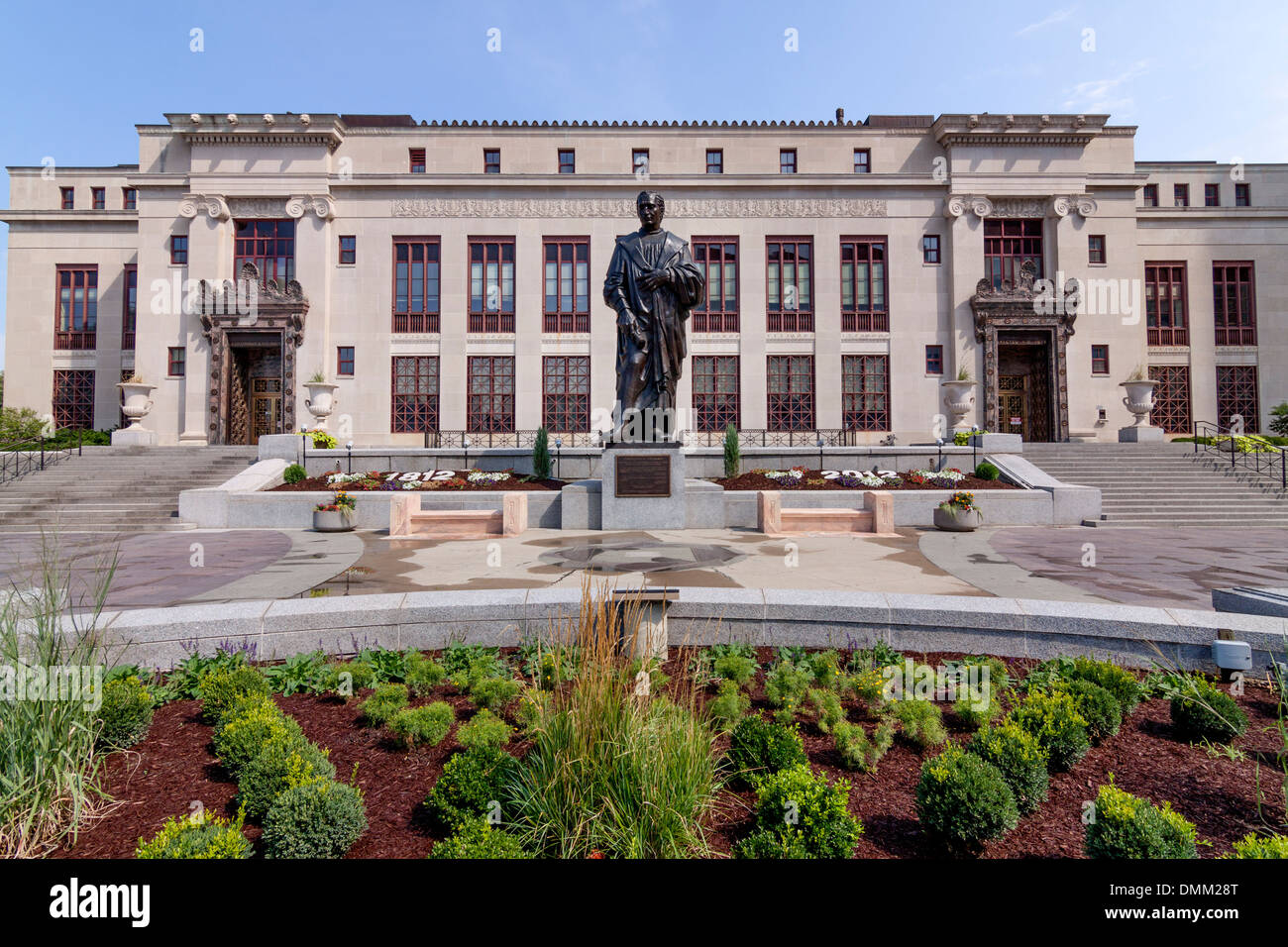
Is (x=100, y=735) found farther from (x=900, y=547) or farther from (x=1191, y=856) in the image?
(x=900, y=547)

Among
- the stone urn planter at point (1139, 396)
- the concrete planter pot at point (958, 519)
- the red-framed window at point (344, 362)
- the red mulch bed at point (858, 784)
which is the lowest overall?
the red mulch bed at point (858, 784)

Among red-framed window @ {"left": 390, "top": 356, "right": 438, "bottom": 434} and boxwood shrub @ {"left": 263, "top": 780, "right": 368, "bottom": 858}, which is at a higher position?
red-framed window @ {"left": 390, "top": 356, "right": 438, "bottom": 434}

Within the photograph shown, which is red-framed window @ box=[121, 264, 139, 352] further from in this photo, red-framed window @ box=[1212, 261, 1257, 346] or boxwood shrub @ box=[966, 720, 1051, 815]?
red-framed window @ box=[1212, 261, 1257, 346]

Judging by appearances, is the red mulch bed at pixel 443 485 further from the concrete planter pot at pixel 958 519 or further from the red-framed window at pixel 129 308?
the red-framed window at pixel 129 308

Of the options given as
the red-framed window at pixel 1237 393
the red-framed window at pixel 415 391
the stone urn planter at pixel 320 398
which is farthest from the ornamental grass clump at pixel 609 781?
the red-framed window at pixel 1237 393

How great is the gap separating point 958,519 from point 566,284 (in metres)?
22.8

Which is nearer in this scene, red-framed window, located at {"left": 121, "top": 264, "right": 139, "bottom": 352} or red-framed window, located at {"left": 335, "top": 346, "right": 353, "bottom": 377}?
red-framed window, located at {"left": 335, "top": 346, "right": 353, "bottom": 377}

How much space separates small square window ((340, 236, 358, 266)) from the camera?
31.0 m

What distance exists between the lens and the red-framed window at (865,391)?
31188 millimetres

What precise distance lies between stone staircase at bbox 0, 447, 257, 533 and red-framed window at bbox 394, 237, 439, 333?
32.7 ft

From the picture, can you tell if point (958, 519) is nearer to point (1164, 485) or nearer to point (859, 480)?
point (859, 480)

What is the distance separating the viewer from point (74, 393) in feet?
113

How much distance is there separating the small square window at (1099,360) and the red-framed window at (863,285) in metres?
10.3

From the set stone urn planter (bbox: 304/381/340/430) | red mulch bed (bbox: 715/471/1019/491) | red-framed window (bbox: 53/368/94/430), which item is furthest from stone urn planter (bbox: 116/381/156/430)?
red mulch bed (bbox: 715/471/1019/491)
